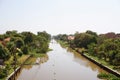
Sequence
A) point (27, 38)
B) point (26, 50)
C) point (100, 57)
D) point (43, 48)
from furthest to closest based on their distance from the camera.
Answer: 1. point (27, 38)
2. point (43, 48)
3. point (26, 50)
4. point (100, 57)

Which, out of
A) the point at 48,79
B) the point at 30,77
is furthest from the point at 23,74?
the point at 48,79

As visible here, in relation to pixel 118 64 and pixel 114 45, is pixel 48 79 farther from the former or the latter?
pixel 114 45

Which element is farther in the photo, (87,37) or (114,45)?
(87,37)

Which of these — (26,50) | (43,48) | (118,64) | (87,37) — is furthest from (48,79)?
(87,37)

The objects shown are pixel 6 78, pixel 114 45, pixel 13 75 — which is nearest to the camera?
pixel 6 78

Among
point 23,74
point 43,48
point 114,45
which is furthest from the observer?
point 43,48

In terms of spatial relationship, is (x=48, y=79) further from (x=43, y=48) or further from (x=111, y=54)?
(x=43, y=48)

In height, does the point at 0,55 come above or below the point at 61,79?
above

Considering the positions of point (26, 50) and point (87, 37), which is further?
point (87, 37)

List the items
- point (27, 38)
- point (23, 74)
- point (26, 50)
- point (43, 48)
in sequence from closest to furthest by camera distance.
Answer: point (23, 74)
point (26, 50)
point (43, 48)
point (27, 38)
